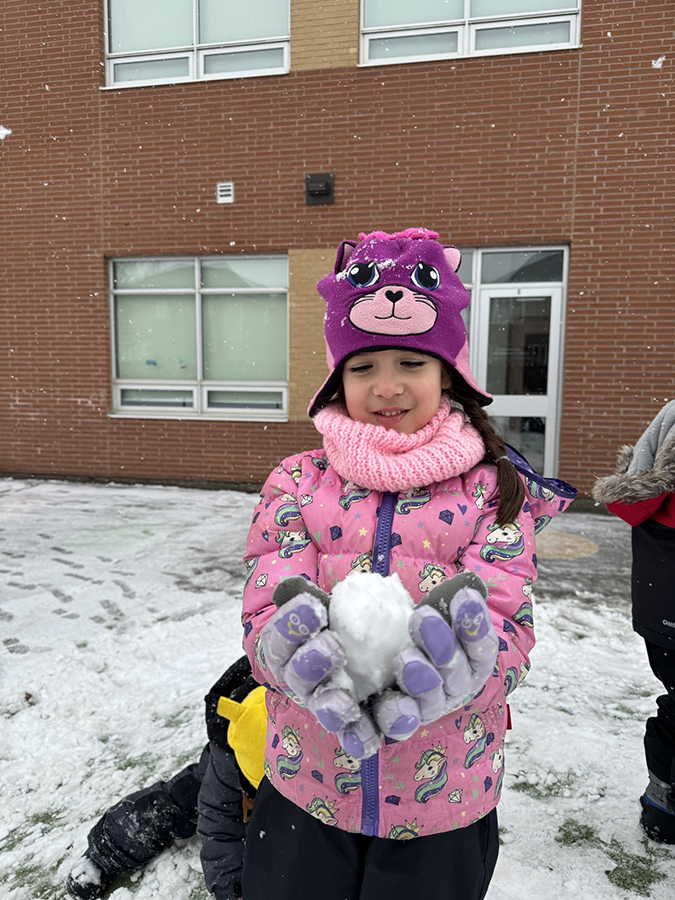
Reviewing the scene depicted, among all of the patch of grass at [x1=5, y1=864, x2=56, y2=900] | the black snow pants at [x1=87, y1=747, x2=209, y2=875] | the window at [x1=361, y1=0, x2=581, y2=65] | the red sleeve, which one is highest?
the window at [x1=361, y1=0, x2=581, y2=65]

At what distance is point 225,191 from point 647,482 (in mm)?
7160

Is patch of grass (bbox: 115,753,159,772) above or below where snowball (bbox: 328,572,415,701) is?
below

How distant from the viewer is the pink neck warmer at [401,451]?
1452mm

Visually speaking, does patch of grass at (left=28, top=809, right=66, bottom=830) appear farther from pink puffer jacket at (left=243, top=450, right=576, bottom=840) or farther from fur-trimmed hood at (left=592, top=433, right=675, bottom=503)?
fur-trimmed hood at (left=592, top=433, right=675, bottom=503)

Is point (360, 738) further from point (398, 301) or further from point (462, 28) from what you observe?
point (462, 28)

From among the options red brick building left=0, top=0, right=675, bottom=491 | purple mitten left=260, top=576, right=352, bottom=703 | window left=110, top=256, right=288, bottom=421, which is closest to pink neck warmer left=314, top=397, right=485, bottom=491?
purple mitten left=260, top=576, right=352, bottom=703

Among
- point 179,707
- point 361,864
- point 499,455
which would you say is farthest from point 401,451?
point 179,707

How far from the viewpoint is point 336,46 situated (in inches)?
296

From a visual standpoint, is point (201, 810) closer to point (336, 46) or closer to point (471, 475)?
point (471, 475)

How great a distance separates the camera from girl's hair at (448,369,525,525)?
1438 mm

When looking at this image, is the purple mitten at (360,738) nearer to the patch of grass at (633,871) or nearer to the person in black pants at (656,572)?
the person in black pants at (656,572)

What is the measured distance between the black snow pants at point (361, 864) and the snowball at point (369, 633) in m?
0.48

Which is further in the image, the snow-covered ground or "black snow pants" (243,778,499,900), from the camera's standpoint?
the snow-covered ground

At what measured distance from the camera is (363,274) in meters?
1.57
